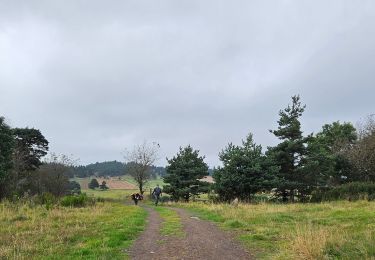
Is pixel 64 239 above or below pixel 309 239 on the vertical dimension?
below

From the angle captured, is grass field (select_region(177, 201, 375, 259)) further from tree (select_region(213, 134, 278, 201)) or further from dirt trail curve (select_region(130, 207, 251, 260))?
tree (select_region(213, 134, 278, 201))

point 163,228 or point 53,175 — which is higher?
point 53,175

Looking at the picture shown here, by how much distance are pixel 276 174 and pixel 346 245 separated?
32776 mm

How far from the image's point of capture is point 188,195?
52.3 metres

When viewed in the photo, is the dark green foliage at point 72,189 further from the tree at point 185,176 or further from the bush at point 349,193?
the bush at point 349,193

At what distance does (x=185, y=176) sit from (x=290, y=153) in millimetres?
14027

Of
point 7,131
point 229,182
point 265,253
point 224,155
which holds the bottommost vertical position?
point 265,253

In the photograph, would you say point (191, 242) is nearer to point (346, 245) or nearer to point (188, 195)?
point (346, 245)

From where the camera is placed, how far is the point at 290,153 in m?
44.8

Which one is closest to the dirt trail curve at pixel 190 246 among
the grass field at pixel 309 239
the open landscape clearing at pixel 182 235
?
the open landscape clearing at pixel 182 235

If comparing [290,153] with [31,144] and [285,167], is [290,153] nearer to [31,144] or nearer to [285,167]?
[285,167]

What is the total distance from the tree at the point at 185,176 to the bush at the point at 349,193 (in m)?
15.3

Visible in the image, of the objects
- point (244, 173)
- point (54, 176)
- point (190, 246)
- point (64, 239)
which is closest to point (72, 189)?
point (54, 176)

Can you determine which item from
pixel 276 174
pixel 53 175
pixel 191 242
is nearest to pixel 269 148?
pixel 276 174
